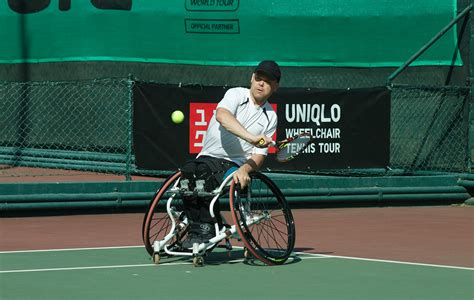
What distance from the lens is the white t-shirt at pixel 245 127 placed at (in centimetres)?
913

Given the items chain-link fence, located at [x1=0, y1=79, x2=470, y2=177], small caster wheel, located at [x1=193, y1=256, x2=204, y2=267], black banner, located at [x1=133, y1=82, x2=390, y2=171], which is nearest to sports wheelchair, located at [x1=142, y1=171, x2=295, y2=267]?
small caster wheel, located at [x1=193, y1=256, x2=204, y2=267]

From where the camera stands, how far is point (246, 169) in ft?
28.9

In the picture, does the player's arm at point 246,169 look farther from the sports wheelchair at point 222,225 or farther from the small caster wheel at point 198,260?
the small caster wheel at point 198,260

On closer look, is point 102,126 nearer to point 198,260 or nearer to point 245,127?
point 245,127

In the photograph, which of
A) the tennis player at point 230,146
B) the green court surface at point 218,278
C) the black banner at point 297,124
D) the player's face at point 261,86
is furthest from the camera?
the black banner at point 297,124

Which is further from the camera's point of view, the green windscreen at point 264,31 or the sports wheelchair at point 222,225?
the green windscreen at point 264,31

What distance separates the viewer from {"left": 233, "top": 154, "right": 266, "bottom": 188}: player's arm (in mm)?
8750

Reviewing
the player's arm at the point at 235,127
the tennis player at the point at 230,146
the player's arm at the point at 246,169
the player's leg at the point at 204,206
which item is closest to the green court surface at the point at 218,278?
the player's leg at the point at 204,206

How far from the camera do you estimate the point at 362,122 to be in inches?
600

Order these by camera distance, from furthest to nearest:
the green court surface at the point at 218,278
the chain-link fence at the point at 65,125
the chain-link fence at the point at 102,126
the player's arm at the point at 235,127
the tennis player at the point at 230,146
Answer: the chain-link fence at the point at 65,125
the chain-link fence at the point at 102,126
the tennis player at the point at 230,146
the player's arm at the point at 235,127
the green court surface at the point at 218,278

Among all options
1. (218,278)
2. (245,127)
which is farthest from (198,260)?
(245,127)

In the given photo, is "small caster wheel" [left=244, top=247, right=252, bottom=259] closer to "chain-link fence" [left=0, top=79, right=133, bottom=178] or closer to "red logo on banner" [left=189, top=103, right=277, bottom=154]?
"red logo on banner" [left=189, top=103, right=277, bottom=154]

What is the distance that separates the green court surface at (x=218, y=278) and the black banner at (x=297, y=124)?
4281 millimetres

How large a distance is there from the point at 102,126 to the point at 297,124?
13.1ft
